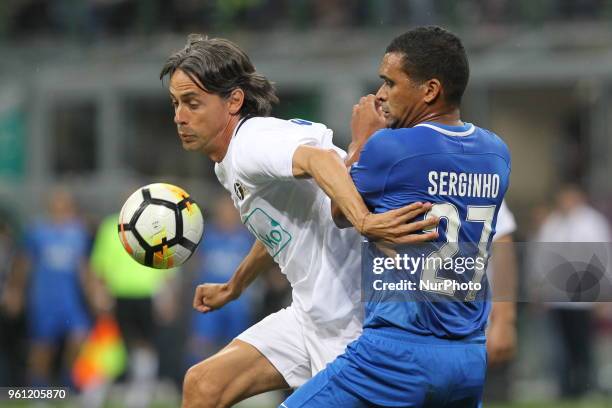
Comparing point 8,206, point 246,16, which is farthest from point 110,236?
point 246,16

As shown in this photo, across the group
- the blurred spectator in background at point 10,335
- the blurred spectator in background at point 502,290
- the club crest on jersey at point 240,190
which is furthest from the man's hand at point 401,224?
the blurred spectator in background at point 10,335

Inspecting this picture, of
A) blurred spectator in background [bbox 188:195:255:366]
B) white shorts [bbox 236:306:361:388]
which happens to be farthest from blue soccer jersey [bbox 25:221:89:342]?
white shorts [bbox 236:306:361:388]

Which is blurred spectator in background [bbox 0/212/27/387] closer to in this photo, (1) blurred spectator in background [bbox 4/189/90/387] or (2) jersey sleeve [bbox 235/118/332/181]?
(1) blurred spectator in background [bbox 4/189/90/387]

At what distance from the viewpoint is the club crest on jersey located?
5656 millimetres

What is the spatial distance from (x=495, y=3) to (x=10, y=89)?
305 inches

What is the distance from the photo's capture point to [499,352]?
7699 millimetres

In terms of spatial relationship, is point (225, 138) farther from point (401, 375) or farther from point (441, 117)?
point (401, 375)

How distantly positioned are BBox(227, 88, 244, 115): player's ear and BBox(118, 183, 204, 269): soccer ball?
623 millimetres

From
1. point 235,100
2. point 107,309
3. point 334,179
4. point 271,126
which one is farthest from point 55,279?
point 334,179

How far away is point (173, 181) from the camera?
18578 millimetres

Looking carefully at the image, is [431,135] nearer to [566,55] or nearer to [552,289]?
[552,289]

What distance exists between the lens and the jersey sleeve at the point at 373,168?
486 centimetres

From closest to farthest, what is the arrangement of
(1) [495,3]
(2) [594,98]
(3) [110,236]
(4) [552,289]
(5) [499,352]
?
(5) [499,352]
(4) [552,289]
(3) [110,236]
(2) [594,98]
(1) [495,3]

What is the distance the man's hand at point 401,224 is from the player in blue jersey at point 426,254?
49 mm
